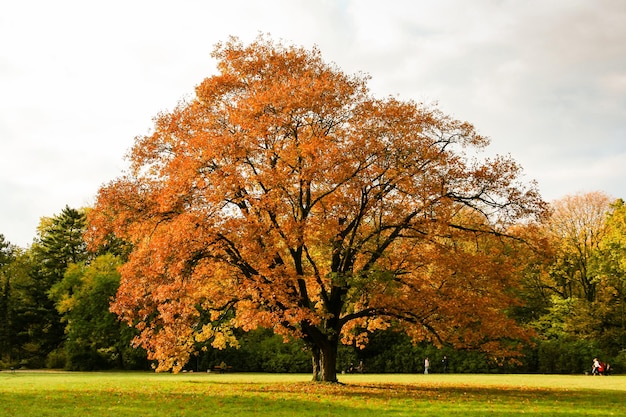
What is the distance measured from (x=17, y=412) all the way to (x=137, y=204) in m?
10.4

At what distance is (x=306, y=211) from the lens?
24.4m

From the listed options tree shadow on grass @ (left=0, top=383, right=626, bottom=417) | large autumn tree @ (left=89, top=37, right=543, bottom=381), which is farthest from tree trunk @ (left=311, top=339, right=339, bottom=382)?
tree shadow on grass @ (left=0, top=383, right=626, bottom=417)

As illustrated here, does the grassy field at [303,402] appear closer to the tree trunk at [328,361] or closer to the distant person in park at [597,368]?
the tree trunk at [328,361]

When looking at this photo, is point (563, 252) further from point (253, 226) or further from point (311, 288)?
point (253, 226)

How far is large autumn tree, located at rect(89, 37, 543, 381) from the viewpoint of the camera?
22547 mm

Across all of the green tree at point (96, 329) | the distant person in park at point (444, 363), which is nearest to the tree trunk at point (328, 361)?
the distant person in park at point (444, 363)

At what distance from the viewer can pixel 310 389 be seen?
2319 cm

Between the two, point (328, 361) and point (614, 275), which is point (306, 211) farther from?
point (614, 275)

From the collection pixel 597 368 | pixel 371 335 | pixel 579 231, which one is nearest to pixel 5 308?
pixel 371 335

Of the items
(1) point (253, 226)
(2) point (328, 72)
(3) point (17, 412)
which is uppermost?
(2) point (328, 72)

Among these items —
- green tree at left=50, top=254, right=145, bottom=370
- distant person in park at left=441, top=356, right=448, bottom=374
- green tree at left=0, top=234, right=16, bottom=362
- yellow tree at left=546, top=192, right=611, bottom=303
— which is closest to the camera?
distant person in park at left=441, top=356, right=448, bottom=374

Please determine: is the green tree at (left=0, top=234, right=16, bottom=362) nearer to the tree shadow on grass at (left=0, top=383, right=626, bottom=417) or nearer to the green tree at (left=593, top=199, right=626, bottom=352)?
the tree shadow on grass at (left=0, top=383, right=626, bottom=417)

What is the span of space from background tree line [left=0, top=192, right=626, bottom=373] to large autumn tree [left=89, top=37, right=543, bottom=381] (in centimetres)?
1832

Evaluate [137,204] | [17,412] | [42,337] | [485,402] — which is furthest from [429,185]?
[42,337]
